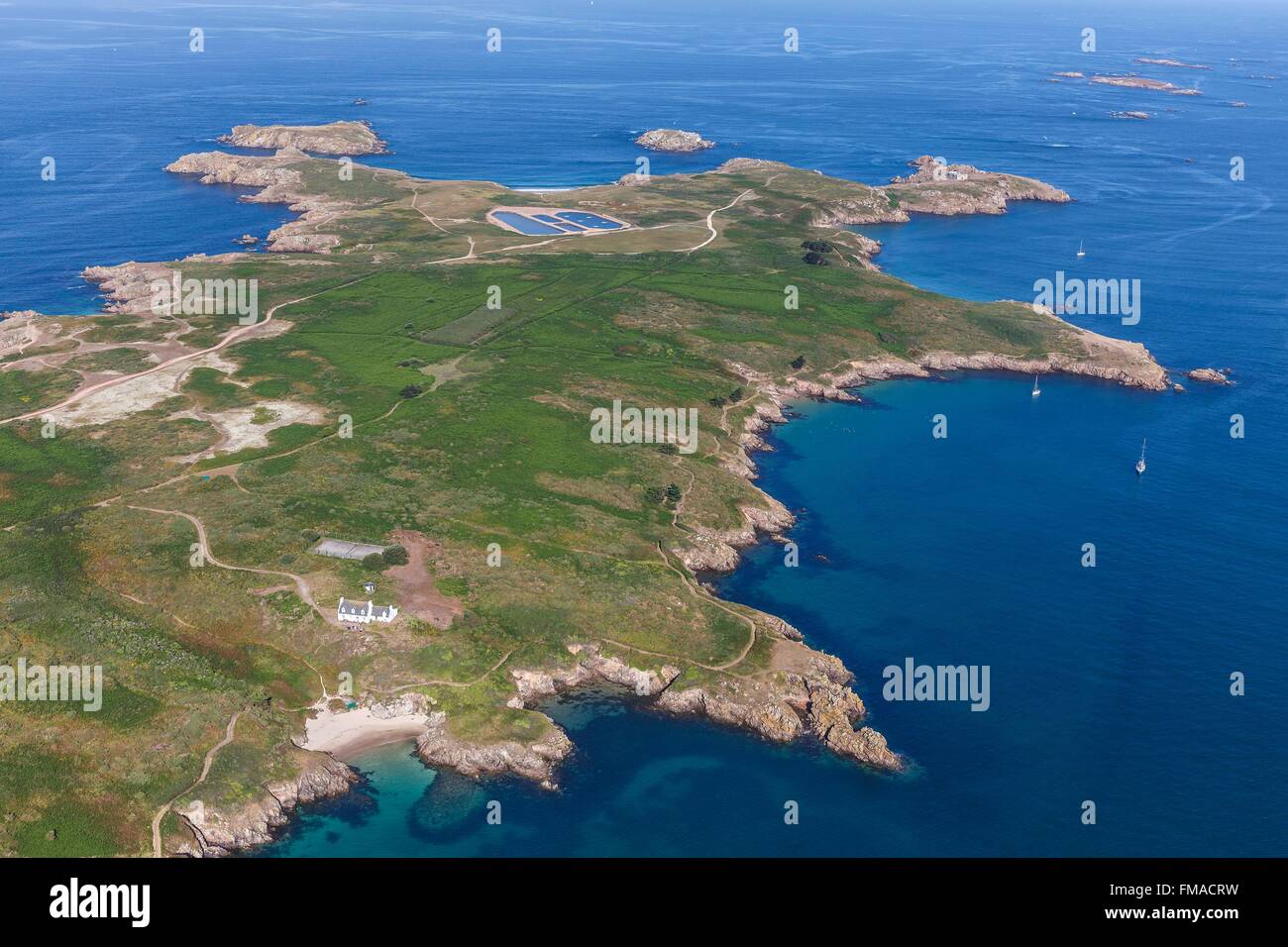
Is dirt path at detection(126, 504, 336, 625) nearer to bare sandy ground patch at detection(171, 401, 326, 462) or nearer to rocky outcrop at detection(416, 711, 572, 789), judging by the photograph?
bare sandy ground patch at detection(171, 401, 326, 462)

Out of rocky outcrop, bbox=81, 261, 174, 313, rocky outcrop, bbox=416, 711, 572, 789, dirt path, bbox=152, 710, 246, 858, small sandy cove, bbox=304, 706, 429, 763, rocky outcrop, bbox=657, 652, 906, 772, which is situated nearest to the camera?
dirt path, bbox=152, 710, 246, 858

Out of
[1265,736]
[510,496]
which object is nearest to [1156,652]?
[1265,736]

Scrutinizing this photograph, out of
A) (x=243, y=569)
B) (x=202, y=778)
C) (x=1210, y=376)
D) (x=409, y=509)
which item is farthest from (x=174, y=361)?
(x=1210, y=376)

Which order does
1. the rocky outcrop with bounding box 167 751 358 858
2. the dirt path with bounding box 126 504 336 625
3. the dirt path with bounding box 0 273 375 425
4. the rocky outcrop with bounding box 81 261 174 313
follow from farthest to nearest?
the rocky outcrop with bounding box 81 261 174 313 < the dirt path with bounding box 0 273 375 425 < the dirt path with bounding box 126 504 336 625 < the rocky outcrop with bounding box 167 751 358 858

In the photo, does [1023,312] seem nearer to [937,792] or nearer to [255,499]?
[937,792]

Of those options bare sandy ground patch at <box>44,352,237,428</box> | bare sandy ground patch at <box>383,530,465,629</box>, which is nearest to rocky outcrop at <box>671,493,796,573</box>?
bare sandy ground patch at <box>383,530,465,629</box>

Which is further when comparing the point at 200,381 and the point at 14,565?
the point at 200,381

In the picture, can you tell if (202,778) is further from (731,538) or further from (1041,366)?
A: (1041,366)

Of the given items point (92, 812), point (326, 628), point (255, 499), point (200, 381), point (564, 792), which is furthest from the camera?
point (200, 381)

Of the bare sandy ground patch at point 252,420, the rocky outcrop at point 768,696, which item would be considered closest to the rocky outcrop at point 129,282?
the bare sandy ground patch at point 252,420
